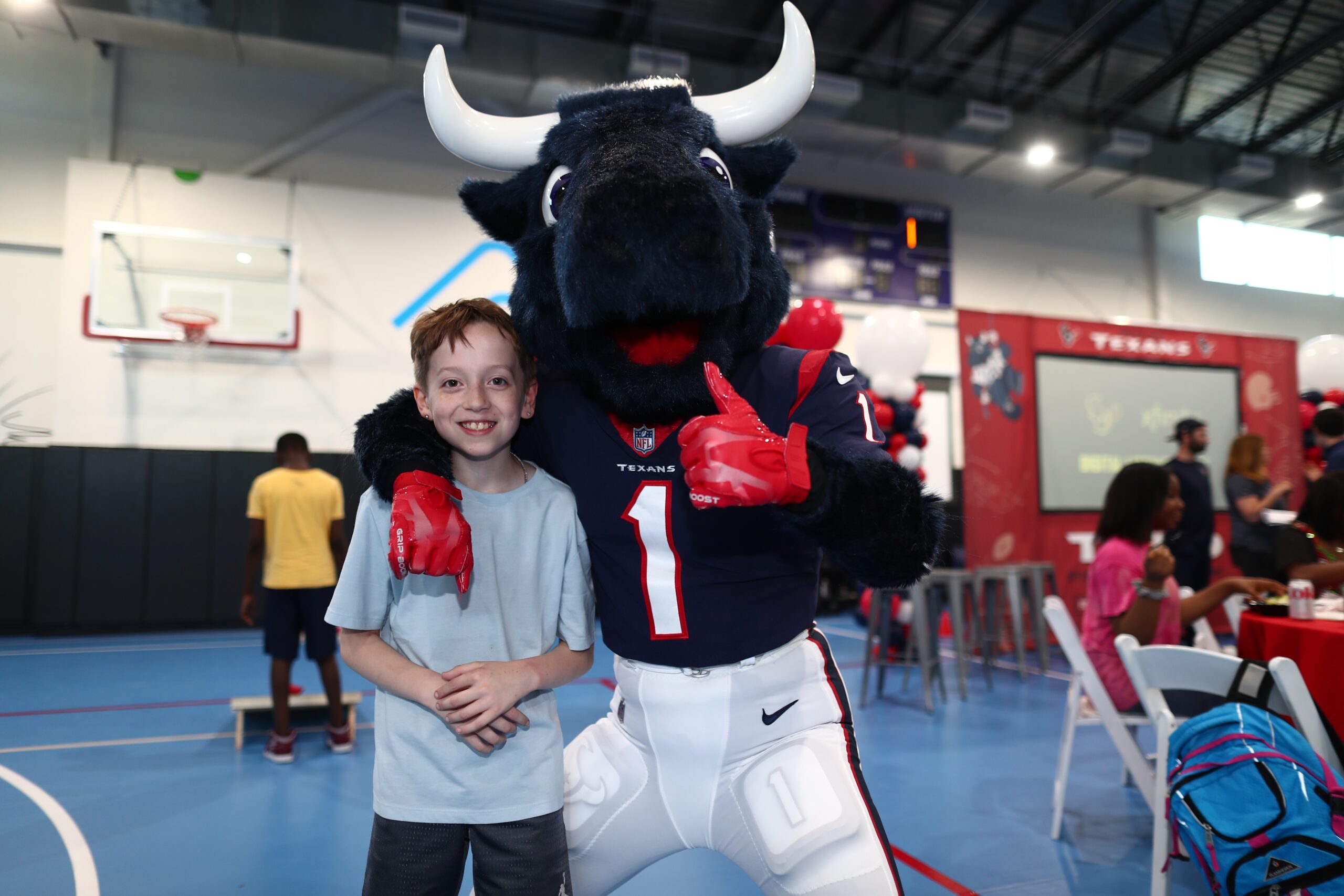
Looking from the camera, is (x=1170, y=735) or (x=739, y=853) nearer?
(x=739, y=853)

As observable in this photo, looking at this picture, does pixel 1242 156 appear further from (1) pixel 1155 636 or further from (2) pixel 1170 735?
(2) pixel 1170 735

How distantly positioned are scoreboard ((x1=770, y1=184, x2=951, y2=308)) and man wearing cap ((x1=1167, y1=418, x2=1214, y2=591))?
16.9 feet

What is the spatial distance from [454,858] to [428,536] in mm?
572

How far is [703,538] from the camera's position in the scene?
4.94ft

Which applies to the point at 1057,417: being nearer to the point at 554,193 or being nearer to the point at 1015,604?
the point at 1015,604

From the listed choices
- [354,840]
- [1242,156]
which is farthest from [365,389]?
[1242,156]

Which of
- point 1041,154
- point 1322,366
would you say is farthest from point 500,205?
point 1322,366

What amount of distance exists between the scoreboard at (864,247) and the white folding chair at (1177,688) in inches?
314

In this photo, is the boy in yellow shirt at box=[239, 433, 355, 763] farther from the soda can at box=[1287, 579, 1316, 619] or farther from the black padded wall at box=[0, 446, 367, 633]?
the soda can at box=[1287, 579, 1316, 619]

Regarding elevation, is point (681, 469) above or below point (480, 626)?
above

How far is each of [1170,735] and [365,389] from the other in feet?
26.2

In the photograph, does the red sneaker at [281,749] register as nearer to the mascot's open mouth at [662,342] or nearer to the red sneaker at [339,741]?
the red sneaker at [339,741]

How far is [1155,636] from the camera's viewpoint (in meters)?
3.31

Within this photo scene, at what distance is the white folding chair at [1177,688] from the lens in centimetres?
226
